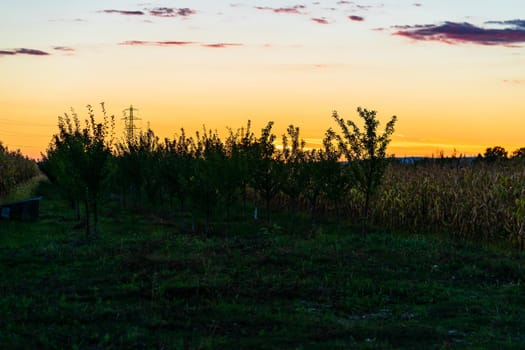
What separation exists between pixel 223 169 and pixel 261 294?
1229cm

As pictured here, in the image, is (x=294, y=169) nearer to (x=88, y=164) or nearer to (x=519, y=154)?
(x=88, y=164)

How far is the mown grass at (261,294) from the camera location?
406 inches

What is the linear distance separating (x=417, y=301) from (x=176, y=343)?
575 centimetres

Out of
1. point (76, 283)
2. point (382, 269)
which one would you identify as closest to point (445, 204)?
point (382, 269)

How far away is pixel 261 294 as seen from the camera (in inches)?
529

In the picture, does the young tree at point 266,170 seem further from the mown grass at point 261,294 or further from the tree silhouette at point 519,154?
the tree silhouette at point 519,154

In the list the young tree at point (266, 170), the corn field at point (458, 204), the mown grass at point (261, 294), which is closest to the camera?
the mown grass at point (261, 294)

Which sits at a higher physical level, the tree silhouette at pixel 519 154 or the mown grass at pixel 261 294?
the tree silhouette at pixel 519 154

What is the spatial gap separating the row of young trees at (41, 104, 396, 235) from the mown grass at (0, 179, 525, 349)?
275 centimetres

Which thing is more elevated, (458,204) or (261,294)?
(458,204)

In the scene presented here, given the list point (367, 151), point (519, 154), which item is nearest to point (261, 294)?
point (367, 151)

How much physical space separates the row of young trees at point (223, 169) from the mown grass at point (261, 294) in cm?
275

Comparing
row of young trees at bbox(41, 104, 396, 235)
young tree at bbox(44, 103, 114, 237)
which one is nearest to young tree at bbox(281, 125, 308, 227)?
row of young trees at bbox(41, 104, 396, 235)

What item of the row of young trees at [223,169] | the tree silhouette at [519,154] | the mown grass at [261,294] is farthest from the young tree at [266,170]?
the tree silhouette at [519,154]
